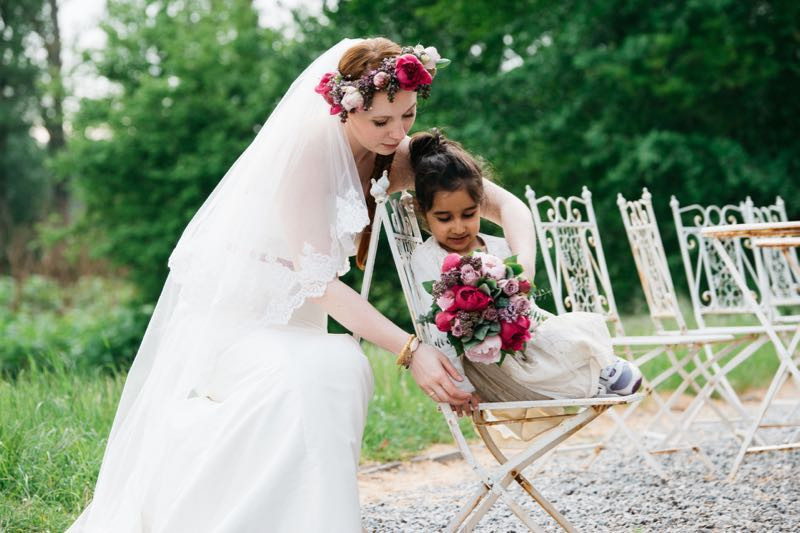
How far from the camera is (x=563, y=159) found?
13.9m

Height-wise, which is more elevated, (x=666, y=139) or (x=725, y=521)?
(x=666, y=139)

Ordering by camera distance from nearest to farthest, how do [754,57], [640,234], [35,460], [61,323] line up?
1. [35,460]
2. [640,234]
3. [754,57]
4. [61,323]

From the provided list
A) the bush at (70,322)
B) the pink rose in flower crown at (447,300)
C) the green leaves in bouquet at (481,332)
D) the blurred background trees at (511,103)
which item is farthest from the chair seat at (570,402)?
the blurred background trees at (511,103)

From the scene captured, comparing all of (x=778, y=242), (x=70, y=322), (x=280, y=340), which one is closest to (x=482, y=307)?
(x=280, y=340)

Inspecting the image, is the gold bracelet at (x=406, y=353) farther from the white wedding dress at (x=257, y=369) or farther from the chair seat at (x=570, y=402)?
the chair seat at (x=570, y=402)

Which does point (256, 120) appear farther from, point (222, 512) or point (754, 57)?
point (222, 512)

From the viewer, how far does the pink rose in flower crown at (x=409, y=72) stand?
9.75 ft

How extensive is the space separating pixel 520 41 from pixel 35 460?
11610 millimetres

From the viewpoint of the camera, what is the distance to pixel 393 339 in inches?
113

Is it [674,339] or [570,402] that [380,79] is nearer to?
[570,402]

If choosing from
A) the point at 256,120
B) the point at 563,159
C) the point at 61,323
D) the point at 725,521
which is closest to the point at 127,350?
the point at 61,323

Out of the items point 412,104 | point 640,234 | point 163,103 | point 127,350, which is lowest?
point 127,350

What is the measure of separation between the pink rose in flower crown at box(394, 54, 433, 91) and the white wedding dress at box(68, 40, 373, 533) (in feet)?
0.98

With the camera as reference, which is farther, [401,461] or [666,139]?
[666,139]
